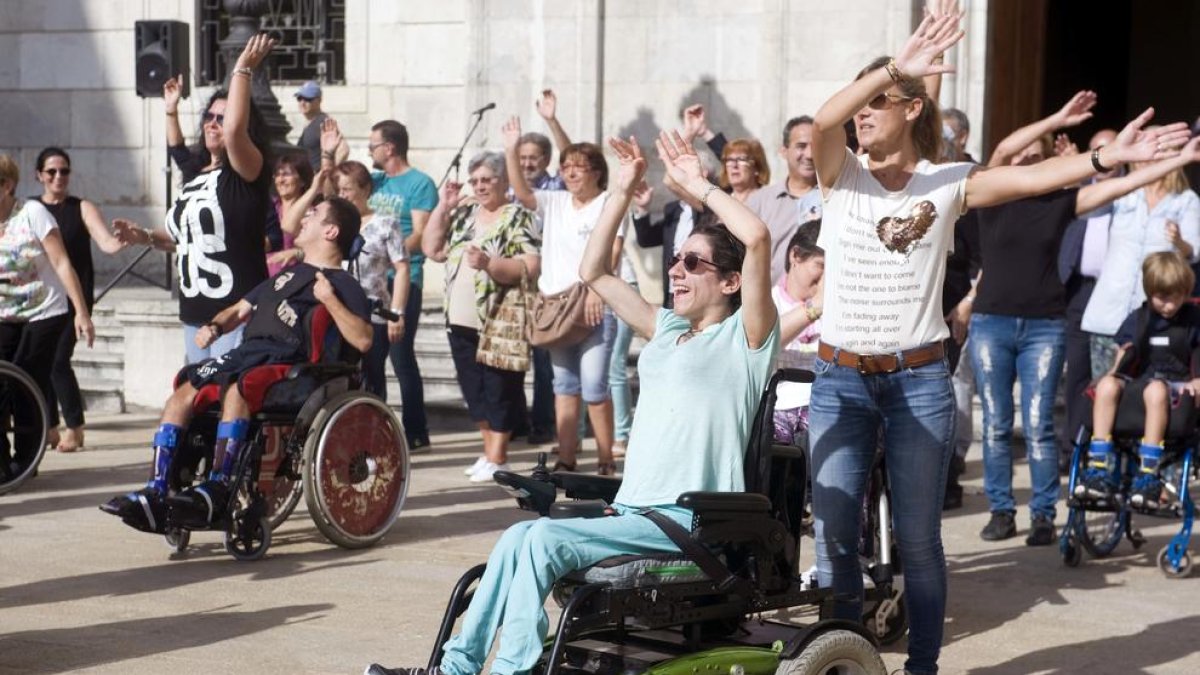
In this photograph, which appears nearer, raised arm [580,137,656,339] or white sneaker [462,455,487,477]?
raised arm [580,137,656,339]

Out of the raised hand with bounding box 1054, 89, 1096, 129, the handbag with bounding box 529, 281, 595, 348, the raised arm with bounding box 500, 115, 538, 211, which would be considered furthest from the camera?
the raised arm with bounding box 500, 115, 538, 211

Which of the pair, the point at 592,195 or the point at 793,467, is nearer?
the point at 793,467

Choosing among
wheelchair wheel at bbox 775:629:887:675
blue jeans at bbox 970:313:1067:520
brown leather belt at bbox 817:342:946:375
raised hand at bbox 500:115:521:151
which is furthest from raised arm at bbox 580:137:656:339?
raised hand at bbox 500:115:521:151

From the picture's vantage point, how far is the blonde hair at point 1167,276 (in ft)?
28.2

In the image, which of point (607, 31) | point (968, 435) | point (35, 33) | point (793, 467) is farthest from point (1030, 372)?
point (35, 33)

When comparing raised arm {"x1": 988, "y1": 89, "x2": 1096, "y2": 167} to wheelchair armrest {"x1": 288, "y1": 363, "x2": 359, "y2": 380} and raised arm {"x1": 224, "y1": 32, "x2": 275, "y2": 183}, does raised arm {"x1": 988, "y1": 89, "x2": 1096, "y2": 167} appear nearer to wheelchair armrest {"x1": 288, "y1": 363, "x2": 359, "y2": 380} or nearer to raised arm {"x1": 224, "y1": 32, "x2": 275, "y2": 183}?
wheelchair armrest {"x1": 288, "y1": 363, "x2": 359, "y2": 380}

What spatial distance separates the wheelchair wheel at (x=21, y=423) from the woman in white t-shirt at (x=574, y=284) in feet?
8.87

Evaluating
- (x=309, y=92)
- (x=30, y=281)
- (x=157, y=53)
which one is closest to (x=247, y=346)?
(x=30, y=281)

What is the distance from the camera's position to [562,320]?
33.7 feet

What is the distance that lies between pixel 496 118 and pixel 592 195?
189 inches

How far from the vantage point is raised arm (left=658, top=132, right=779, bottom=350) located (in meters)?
5.44

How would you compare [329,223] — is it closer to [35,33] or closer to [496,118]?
[496,118]

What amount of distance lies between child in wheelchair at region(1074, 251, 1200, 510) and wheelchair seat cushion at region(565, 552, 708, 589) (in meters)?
3.46

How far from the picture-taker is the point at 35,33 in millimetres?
17781
